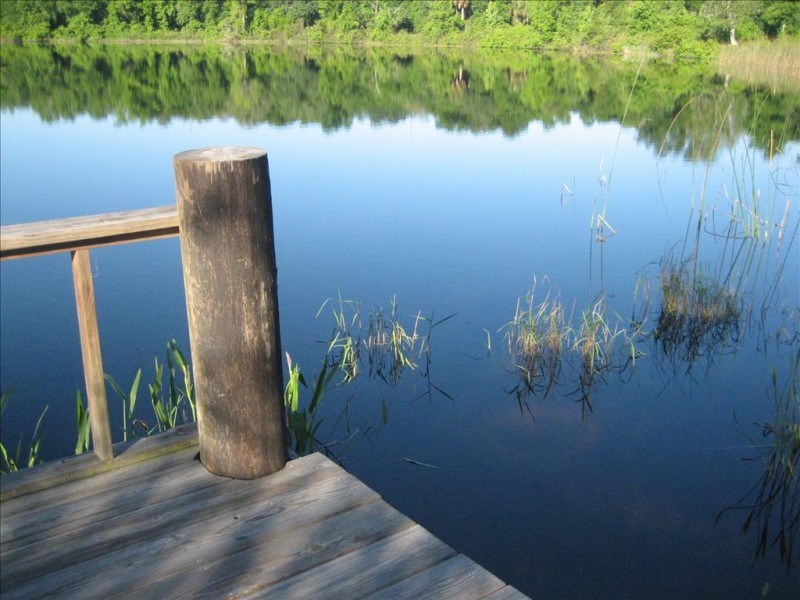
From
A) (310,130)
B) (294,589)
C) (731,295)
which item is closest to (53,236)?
(294,589)

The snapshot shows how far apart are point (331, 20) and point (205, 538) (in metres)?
32.2

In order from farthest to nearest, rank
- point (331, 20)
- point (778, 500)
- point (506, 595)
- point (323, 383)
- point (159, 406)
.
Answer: point (331, 20) < point (323, 383) < point (778, 500) < point (159, 406) < point (506, 595)

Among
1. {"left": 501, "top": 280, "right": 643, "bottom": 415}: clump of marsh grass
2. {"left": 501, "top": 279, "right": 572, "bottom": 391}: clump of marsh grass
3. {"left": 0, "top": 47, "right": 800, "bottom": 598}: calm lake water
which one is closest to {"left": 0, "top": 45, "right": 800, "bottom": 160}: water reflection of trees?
{"left": 0, "top": 47, "right": 800, "bottom": 598}: calm lake water

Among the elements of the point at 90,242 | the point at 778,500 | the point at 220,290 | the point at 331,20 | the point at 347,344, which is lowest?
the point at 778,500

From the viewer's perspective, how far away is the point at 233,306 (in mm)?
2002

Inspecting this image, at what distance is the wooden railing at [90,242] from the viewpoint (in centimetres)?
177

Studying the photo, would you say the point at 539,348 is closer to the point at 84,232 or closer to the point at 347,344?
the point at 347,344

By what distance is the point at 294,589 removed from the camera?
1.68 meters

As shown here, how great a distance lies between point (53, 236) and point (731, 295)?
14.2ft

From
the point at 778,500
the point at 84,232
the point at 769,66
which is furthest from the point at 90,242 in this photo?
the point at 769,66

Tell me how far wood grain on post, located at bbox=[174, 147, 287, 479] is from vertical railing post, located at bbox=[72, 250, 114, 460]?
219mm

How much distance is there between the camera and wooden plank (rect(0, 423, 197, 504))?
6.51 feet

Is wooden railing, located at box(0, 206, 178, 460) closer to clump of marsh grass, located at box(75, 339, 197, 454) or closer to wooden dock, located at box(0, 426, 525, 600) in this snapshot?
wooden dock, located at box(0, 426, 525, 600)

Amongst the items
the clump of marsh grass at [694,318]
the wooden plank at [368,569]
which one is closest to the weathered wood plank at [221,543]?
the wooden plank at [368,569]
